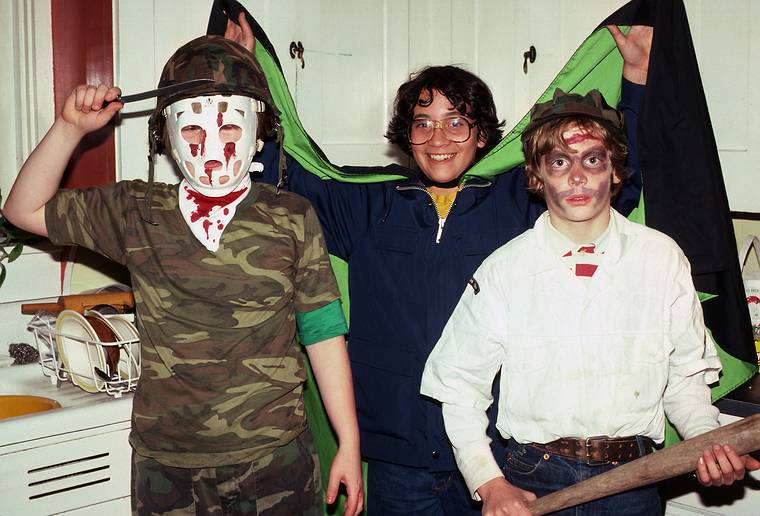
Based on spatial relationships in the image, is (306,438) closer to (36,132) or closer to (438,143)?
(438,143)

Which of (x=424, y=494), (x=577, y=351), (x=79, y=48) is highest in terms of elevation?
(x=79, y=48)

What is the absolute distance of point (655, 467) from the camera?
4.73 ft

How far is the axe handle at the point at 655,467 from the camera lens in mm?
1391

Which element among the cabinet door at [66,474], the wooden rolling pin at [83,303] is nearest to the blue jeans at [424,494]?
the cabinet door at [66,474]

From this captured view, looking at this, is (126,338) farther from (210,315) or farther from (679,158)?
(679,158)

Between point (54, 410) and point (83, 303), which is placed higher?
point (83, 303)

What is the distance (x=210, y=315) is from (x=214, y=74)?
0.43 metres

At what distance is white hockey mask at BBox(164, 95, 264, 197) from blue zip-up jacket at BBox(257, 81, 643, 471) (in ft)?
1.19

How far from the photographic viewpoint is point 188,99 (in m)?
1.60

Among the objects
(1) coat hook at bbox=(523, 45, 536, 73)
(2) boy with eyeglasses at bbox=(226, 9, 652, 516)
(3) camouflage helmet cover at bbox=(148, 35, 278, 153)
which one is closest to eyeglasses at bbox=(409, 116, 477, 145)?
(2) boy with eyeglasses at bbox=(226, 9, 652, 516)

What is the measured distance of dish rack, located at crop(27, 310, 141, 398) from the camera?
196 cm

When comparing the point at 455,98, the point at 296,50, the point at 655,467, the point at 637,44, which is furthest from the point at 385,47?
the point at 655,467

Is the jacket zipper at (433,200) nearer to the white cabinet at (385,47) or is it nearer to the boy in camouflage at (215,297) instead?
the boy in camouflage at (215,297)

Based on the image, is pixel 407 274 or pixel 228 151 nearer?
pixel 228 151
